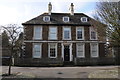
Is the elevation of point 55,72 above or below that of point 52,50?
below

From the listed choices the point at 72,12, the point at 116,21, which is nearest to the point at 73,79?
the point at 116,21

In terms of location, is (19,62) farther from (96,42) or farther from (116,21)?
(116,21)

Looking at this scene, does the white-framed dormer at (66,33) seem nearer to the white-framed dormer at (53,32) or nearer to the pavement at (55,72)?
the white-framed dormer at (53,32)

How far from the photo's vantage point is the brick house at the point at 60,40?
32656 mm

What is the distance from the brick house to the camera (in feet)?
107

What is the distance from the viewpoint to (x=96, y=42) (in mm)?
33406

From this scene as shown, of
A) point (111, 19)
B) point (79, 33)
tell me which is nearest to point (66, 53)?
point (79, 33)

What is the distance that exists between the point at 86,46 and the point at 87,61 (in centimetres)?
474

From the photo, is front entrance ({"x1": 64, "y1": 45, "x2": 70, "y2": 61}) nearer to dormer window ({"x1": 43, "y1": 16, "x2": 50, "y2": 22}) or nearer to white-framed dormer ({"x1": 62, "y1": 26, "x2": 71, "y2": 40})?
white-framed dormer ({"x1": 62, "y1": 26, "x2": 71, "y2": 40})

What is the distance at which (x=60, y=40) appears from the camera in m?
33.1

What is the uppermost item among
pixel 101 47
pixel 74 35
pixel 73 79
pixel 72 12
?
pixel 72 12

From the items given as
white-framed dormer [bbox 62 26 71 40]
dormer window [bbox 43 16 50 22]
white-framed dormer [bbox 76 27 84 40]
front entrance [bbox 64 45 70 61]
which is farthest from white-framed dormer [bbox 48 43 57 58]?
dormer window [bbox 43 16 50 22]

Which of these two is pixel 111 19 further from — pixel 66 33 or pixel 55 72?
pixel 66 33

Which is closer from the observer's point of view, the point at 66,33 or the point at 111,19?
the point at 111,19
